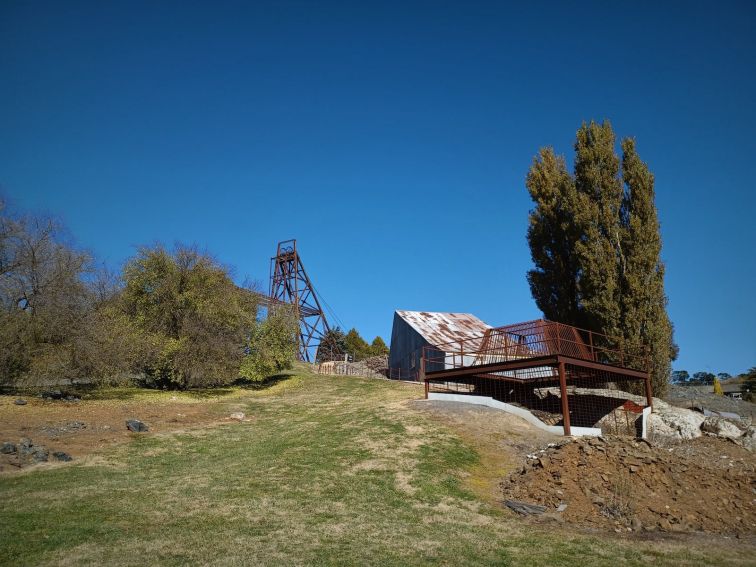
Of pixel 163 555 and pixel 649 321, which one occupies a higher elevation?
pixel 649 321

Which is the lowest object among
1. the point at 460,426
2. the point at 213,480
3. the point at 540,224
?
the point at 213,480

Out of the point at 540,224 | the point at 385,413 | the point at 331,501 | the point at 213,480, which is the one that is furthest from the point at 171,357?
the point at 540,224

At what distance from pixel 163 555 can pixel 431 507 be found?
6.20 m

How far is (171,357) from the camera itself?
2941cm

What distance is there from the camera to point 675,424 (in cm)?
2150

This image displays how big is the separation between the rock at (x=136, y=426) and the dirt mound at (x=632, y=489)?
14.2m

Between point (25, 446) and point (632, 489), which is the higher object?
point (632, 489)

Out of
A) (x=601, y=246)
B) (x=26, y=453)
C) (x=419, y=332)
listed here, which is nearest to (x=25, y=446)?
(x=26, y=453)

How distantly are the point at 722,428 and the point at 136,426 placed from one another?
23671mm

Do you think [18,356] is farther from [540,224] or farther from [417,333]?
[540,224]

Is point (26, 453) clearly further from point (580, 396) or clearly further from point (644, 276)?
point (644, 276)

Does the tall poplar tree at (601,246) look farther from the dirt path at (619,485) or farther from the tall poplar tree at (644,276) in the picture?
the dirt path at (619,485)

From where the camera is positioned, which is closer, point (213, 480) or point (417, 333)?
point (213, 480)

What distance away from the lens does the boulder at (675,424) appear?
20.8 meters
